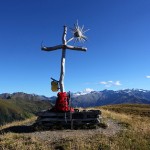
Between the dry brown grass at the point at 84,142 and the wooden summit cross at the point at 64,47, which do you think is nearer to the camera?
the dry brown grass at the point at 84,142

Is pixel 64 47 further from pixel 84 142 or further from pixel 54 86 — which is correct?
pixel 84 142

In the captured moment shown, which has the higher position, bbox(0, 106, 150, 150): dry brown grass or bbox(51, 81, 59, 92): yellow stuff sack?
bbox(51, 81, 59, 92): yellow stuff sack

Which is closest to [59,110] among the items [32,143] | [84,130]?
[84,130]

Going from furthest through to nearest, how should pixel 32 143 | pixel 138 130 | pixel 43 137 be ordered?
pixel 138 130 → pixel 43 137 → pixel 32 143

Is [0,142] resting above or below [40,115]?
below

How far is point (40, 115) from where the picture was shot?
27281 millimetres

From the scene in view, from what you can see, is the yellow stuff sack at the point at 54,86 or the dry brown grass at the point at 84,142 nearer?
the dry brown grass at the point at 84,142

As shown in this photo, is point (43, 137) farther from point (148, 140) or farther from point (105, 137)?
point (148, 140)

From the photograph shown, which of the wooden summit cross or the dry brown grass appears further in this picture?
the wooden summit cross

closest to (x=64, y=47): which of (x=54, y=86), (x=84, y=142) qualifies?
(x=54, y=86)

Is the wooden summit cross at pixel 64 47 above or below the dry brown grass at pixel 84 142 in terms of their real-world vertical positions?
above

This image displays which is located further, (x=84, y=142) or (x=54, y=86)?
(x=54, y=86)

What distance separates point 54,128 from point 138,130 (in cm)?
645

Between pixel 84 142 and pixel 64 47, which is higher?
pixel 64 47
